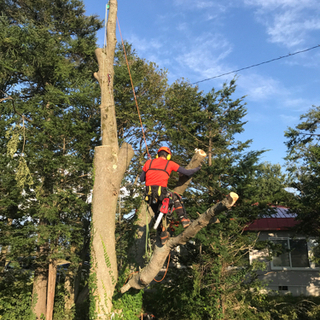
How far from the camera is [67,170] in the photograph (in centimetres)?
1113

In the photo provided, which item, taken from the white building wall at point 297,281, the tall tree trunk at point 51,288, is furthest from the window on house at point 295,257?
the tall tree trunk at point 51,288

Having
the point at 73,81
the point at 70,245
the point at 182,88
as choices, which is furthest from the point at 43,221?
the point at 182,88

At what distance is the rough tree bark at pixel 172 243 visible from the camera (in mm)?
4243

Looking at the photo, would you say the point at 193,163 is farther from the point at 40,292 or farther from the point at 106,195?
the point at 40,292

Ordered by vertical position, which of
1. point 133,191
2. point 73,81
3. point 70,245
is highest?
point 73,81

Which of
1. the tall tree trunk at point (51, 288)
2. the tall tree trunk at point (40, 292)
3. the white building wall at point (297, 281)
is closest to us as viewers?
the tall tree trunk at point (51, 288)

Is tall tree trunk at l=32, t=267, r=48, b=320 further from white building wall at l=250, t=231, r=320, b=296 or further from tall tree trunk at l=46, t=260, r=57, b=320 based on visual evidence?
white building wall at l=250, t=231, r=320, b=296

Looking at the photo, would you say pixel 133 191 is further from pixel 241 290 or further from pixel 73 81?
pixel 241 290

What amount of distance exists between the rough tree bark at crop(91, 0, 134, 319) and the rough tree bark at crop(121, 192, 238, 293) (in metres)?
0.95

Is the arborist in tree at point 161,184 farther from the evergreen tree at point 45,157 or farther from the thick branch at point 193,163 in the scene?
the evergreen tree at point 45,157

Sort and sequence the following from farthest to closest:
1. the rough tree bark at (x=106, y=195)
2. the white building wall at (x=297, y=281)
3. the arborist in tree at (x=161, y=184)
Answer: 1. the white building wall at (x=297, y=281)
2. the rough tree bark at (x=106, y=195)
3. the arborist in tree at (x=161, y=184)

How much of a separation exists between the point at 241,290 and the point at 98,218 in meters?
5.25

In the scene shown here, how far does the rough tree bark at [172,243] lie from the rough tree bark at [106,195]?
945mm

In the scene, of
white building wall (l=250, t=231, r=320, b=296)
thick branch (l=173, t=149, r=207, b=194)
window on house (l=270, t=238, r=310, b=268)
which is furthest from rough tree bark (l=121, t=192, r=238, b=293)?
window on house (l=270, t=238, r=310, b=268)
